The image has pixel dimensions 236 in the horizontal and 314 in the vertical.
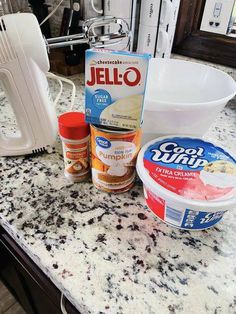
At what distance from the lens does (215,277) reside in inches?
14.1

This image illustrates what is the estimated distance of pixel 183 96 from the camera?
2.00 feet

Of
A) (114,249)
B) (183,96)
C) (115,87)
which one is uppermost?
(115,87)

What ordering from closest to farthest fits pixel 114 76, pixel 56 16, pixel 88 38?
pixel 114 76, pixel 88 38, pixel 56 16

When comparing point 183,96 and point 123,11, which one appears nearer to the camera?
point 183,96

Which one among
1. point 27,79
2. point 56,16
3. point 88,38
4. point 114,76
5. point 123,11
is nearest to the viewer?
point 114,76

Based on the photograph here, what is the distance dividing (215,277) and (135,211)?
159 mm

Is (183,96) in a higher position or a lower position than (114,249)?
higher

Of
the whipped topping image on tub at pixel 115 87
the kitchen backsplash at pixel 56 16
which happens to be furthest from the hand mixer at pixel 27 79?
the kitchen backsplash at pixel 56 16

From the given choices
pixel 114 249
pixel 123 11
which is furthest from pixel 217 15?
pixel 114 249

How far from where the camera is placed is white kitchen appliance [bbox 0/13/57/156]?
1.42 feet

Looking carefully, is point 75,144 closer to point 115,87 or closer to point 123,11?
point 115,87

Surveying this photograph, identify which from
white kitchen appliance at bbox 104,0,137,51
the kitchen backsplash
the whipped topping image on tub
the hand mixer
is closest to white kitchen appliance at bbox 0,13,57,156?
the hand mixer

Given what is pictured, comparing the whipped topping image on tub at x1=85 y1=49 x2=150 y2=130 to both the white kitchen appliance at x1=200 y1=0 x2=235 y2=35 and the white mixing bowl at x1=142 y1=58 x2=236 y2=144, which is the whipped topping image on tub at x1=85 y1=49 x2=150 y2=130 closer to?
the white mixing bowl at x1=142 y1=58 x2=236 y2=144

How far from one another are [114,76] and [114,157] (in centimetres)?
13
